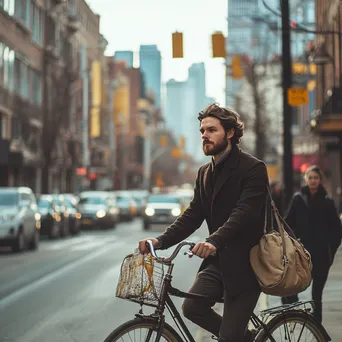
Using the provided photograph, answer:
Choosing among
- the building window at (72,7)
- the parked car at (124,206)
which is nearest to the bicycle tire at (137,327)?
the parked car at (124,206)

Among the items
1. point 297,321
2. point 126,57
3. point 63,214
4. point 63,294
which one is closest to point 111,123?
point 126,57

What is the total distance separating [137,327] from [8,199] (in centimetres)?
2292

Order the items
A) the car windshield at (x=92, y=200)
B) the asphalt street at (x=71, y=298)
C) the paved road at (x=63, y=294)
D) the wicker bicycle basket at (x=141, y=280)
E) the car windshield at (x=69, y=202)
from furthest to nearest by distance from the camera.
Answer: the car windshield at (x=92, y=200)
the car windshield at (x=69, y=202)
the paved road at (x=63, y=294)
the asphalt street at (x=71, y=298)
the wicker bicycle basket at (x=141, y=280)

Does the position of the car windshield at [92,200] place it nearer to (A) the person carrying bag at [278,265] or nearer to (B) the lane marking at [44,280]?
(B) the lane marking at [44,280]

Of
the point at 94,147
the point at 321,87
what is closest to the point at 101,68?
the point at 94,147

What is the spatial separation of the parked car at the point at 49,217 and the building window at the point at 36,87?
25096 millimetres

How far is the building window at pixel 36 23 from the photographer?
62531 mm

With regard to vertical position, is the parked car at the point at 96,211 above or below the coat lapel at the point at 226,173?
below

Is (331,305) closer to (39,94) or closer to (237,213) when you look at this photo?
(237,213)

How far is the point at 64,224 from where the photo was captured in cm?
3875

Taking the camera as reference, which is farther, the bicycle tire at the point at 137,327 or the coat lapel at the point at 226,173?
the coat lapel at the point at 226,173

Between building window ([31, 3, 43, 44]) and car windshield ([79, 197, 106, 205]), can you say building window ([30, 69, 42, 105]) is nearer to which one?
building window ([31, 3, 43, 44])

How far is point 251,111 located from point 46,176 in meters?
28.5

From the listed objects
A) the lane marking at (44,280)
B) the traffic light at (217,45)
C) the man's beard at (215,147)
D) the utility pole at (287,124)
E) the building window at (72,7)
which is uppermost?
the building window at (72,7)
